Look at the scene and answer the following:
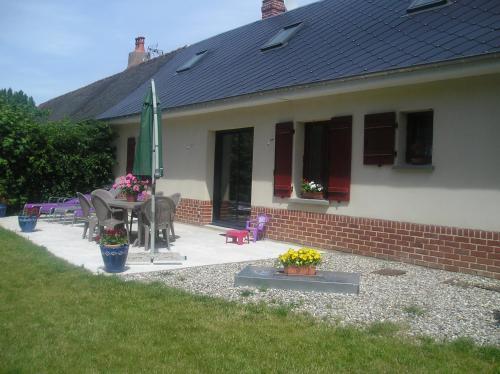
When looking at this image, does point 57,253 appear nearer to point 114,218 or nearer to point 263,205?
point 114,218

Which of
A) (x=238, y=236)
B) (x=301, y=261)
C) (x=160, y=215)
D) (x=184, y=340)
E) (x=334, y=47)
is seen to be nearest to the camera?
(x=184, y=340)

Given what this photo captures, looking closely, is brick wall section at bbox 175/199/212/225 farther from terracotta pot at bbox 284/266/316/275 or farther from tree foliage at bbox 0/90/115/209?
terracotta pot at bbox 284/266/316/275

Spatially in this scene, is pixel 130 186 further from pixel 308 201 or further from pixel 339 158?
pixel 339 158

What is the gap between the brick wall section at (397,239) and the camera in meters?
7.21

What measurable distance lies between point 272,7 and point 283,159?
28.2 ft

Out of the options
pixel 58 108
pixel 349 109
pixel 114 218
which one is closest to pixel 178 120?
pixel 114 218

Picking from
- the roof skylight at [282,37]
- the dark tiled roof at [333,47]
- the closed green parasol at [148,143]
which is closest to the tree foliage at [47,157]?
the dark tiled roof at [333,47]

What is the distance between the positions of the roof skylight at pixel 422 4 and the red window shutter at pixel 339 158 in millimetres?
2748

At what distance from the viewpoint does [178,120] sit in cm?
1391

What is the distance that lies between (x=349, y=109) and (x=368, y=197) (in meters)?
1.64

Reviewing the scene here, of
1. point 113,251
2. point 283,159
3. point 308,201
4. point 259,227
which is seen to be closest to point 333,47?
point 283,159

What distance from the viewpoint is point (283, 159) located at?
10336mm

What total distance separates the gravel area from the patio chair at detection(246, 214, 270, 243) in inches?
109

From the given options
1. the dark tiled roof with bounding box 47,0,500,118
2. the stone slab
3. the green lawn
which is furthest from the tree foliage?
the stone slab
